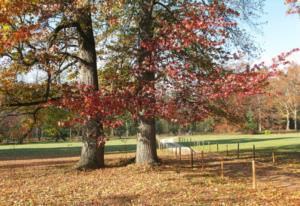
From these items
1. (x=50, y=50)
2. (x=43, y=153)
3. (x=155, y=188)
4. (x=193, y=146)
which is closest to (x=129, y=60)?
(x=50, y=50)

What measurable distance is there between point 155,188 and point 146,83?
3517 millimetres

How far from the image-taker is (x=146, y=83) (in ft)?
47.7

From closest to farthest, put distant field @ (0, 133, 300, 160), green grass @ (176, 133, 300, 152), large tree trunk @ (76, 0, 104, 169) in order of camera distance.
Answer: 1. large tree trunk @ (76, 0, 104, 169)
2. green grass @ (176, 133, 300, 152)
3. distant field @ (0, 133, 300, 160)

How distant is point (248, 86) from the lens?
13234 millimetres

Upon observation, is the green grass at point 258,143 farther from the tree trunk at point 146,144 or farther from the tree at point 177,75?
the tree at point 177,75

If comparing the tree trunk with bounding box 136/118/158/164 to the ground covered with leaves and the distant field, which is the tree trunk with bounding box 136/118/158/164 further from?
the distant field

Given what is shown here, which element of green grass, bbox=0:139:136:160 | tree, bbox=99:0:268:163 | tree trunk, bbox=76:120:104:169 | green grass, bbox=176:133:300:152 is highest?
tree, bbox=99:0:268:163

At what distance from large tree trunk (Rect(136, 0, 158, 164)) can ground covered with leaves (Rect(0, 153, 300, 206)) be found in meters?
1.44

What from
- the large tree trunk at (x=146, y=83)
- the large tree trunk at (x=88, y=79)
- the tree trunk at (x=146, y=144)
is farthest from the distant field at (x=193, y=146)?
the large tree trunk at (x=88, y=79)

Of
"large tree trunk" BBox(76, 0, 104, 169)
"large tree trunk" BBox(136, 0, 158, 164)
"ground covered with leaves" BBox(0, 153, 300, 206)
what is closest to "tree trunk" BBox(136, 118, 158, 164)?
"large tree trunk" BBox(136, 0, 158, 164)

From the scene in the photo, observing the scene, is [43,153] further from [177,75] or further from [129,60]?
[177,75]

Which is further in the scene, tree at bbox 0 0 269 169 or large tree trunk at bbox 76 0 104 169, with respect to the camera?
large tree trunk at bbox 76 0 104 169

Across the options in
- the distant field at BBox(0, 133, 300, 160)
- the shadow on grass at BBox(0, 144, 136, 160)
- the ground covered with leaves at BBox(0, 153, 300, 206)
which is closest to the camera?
the ground covered with leaves at BBox(0, 153, 300, 206)

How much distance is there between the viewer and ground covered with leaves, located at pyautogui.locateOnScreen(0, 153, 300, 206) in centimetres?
1159
